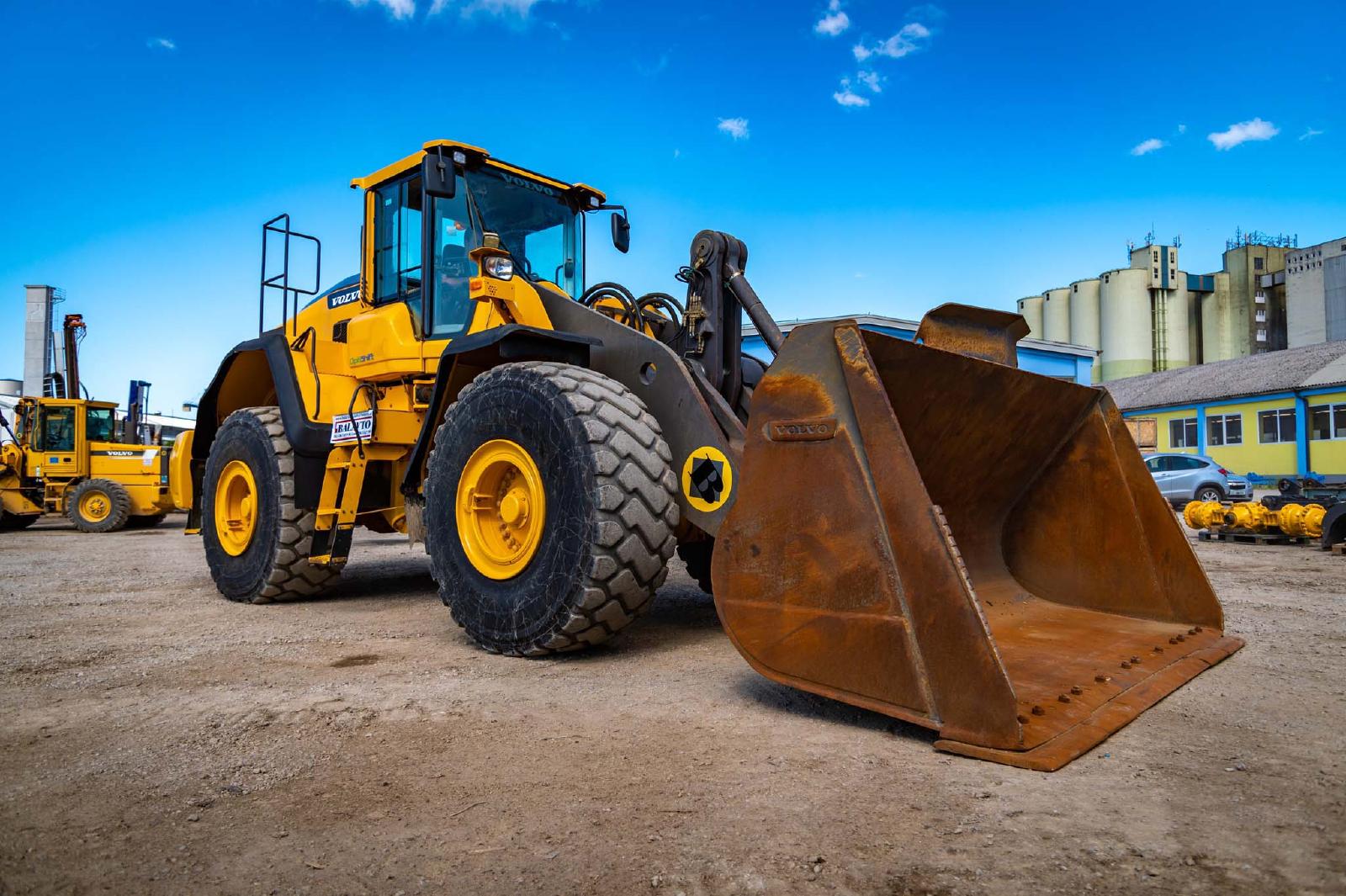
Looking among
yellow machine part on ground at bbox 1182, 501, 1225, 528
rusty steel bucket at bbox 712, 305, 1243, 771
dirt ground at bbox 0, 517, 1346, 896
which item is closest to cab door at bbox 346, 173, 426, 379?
dirt ground at bbox 0, 517, 1346, 896

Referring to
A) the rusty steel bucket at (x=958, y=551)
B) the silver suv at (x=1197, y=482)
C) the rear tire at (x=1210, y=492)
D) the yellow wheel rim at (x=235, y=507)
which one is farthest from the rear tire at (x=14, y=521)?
the rear tire at (x=1210, y=492)

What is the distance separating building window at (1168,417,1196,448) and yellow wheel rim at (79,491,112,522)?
97.8 ft

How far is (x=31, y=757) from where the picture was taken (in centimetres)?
272

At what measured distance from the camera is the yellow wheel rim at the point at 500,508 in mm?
4074

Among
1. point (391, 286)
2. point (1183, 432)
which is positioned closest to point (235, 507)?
point (391, 286)

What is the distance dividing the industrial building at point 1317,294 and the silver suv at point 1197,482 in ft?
81.7

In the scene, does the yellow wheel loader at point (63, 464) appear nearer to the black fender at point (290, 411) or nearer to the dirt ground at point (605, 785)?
the black fender at point (290, 411)

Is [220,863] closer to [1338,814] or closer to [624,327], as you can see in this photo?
[1338,814]

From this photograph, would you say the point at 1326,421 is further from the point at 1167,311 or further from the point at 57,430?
the point at 57,430

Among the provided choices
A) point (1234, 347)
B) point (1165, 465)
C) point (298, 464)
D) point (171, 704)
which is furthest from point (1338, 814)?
point (1234, 347)

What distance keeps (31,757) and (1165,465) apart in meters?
21.5

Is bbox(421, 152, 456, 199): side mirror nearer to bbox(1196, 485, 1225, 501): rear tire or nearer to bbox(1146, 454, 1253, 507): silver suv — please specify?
bbox(1146, 454, 1253, 507): silver suv

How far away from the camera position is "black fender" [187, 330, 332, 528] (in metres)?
5.91

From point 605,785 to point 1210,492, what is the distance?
A: 801 inches
